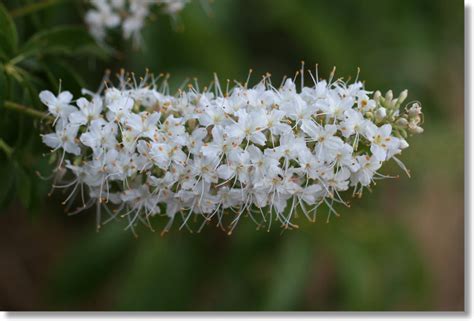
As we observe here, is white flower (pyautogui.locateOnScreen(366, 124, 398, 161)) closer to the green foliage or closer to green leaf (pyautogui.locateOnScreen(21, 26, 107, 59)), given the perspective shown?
the green foliage

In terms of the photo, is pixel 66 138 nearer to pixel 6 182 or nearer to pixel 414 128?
pixel 6 182

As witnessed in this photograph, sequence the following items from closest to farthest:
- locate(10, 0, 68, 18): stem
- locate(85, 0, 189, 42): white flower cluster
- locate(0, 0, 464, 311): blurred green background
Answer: locate(10, 0, 68, 18): stem < locate(85, 0, 189, 42): white flower cluster < locate(0, 0, 464, 311): blurred green background

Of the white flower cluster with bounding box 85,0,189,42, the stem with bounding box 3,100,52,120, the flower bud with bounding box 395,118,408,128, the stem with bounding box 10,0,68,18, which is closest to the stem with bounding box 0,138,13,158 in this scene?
the stem with bounding box 3,100,52,120

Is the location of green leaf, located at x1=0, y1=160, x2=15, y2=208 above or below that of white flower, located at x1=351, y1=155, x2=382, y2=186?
below

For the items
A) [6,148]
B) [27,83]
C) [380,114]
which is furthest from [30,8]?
[380,114]

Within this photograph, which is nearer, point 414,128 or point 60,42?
point 414,128

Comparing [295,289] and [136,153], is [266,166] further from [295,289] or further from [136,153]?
[295,289]

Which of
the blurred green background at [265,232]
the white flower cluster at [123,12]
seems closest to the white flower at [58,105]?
the white flower cluster at [123,12]
